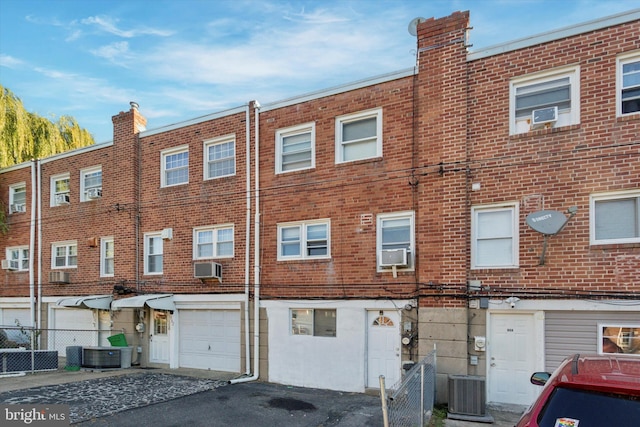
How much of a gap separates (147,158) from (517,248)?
11479 mm

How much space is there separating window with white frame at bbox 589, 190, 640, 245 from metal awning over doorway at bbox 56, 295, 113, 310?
1358cm

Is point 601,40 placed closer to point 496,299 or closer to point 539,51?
point 539,51

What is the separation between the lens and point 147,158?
537 inches

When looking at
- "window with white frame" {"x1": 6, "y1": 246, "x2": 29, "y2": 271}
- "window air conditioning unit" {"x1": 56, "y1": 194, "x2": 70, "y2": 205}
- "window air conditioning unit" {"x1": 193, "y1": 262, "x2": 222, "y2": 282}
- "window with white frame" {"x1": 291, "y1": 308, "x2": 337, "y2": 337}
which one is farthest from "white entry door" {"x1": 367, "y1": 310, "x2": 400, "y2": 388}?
"window with white frame" {"x1": 6, "y1": 246, "x2": 29, "y2": 271}

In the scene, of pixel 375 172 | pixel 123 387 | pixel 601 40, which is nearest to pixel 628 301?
pixel 601 40

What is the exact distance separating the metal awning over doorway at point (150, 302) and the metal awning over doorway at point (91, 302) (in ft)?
2.48

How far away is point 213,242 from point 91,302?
15.0 feet

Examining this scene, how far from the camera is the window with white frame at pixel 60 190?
15.2 m

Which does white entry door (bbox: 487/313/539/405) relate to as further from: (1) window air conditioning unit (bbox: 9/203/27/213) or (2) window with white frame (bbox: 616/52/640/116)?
(1) window air conditioning unit (bbox: 9/203/27/213)

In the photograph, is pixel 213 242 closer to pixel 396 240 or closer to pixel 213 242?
pixel 213 242

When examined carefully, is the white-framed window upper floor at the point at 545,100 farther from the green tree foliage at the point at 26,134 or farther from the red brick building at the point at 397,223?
the green tree foliage at the point at 26,134

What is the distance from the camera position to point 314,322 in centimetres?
1050

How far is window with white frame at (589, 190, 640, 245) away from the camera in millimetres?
7605

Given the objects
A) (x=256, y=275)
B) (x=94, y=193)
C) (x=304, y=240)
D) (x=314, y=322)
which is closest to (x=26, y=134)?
(x=94, y=193)
